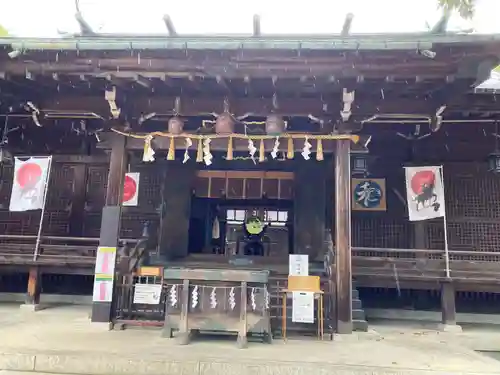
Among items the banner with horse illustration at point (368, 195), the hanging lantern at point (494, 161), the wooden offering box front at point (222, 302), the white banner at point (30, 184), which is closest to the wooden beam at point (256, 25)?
the wooden offering box front at point (222, 302)

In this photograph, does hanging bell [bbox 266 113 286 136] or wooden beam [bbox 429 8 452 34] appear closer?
wooden beam [bbox 429 8 452 34]

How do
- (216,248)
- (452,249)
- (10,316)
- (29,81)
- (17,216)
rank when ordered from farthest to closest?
(216,248), (17,216), (452,249), (10,316), (29,81)

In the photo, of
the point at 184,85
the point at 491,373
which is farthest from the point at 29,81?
the point at 491,373

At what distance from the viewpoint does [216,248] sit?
49.3 feet

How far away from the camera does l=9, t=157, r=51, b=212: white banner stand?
970cm

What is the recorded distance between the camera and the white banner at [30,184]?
9695 mm

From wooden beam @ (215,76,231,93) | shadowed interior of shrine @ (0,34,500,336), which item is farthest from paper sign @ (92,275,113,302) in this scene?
wooden beam @ (215,76,231,93)

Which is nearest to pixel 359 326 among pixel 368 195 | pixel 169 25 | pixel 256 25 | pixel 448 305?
pixel 448 305

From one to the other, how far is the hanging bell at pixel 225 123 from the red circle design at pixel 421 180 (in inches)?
174

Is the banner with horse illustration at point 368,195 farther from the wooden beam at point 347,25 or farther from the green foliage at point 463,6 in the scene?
the green foliage at point 463,6

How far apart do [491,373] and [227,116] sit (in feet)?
A: 17.5

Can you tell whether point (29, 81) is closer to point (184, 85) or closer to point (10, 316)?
point (184, 85)

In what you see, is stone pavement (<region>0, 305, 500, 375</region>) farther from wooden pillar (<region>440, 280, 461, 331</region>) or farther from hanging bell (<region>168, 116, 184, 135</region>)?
hanging bell (<region>168, 116, 184, 135</region>)

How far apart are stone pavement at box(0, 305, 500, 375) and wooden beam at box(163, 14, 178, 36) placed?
15.2 feet
